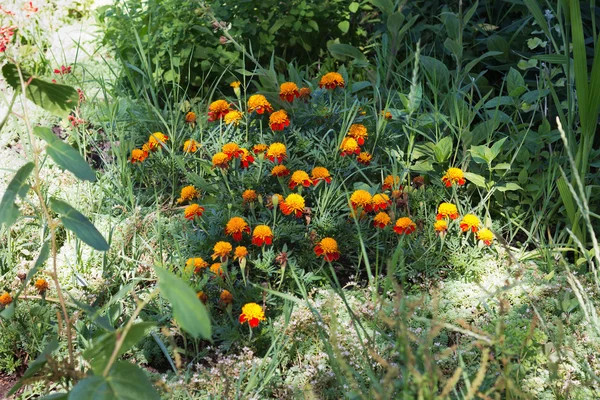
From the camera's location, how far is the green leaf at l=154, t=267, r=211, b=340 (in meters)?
0.96

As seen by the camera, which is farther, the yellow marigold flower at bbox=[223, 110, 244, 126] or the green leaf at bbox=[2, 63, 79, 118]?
the yellow marigold flower at bbox=[223, 110, 244, 126]

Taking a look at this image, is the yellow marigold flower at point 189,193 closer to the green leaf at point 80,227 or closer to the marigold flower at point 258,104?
the marigold flower at point 258,104

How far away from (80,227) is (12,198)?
0.13m

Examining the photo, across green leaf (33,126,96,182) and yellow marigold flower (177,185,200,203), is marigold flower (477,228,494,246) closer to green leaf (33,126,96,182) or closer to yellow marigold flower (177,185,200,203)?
yellow marigold flower (177,185,200,203)

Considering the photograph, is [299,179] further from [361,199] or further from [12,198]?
[12,198]

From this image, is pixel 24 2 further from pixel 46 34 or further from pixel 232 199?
pixel 232 199

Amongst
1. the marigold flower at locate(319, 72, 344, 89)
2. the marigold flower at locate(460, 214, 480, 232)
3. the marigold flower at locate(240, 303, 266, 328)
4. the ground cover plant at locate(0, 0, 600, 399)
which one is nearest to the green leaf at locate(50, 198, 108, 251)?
the ground cover plant at locate(0, 0, 600, 399)

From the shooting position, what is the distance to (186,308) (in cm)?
98

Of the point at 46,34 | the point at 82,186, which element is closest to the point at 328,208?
the point at 82,186

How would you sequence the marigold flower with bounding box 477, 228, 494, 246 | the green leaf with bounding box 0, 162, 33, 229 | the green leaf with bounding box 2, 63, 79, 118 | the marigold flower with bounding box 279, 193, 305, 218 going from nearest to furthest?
the green leaf with bounding box 0, 162, 33, 229 < the green leaf with bounding box 2, 63, 79, 118 < the marigold flower with bounding box 279, 193, 305, 218 < the marigold flower with bounding box 477, 228, 494, 246

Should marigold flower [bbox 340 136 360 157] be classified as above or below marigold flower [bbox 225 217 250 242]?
above

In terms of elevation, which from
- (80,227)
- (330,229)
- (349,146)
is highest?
(80,227)

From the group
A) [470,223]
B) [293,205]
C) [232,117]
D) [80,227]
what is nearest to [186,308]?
[80,227]

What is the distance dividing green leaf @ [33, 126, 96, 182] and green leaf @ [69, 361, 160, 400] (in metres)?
0.37
